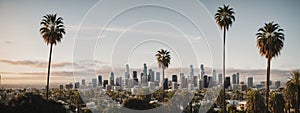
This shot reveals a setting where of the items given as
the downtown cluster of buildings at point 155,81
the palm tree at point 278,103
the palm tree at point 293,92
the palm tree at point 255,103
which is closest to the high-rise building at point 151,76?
the downtown cluster of buildings at point 155,81

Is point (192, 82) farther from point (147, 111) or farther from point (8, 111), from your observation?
point (8, 111)

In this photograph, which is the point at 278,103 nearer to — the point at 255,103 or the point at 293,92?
the point at 293,92

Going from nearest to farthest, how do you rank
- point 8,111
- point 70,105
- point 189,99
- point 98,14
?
point 98,14
point 8,111
point 70,105
point 189,99

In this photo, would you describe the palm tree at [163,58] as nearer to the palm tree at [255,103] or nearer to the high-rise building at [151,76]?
the high-rise building at [151,76]

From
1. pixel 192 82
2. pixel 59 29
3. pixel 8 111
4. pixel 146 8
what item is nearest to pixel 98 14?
pixel 146 8

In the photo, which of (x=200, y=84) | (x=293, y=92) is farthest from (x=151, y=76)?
(x=293, y=92)

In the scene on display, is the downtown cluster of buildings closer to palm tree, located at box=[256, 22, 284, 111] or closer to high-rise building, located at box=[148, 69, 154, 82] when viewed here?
high-rise building, located at box=[148, 69, 154, 82]
